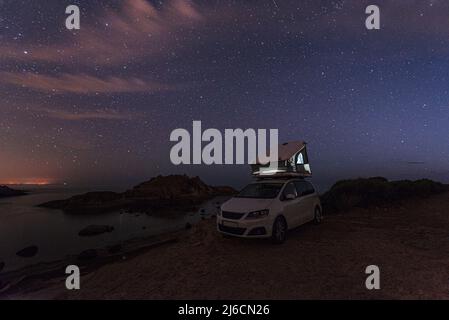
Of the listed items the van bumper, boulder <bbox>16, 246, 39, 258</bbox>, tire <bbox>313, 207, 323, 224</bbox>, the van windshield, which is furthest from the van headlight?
boulder <bbox>16, 246, 39, 258</bbox>

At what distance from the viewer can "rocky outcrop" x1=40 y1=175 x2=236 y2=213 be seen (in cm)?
4950

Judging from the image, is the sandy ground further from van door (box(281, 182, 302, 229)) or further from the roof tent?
the roof tent

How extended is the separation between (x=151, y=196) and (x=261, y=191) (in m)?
61.5

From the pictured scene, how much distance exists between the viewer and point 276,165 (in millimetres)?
9188

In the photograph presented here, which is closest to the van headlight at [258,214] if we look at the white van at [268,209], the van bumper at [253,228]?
the white van at [268,209]

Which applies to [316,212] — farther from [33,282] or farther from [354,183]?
[33,282]

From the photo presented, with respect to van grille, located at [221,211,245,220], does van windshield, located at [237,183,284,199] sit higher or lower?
higher

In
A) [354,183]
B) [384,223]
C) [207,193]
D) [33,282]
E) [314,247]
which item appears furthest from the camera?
[207,193]

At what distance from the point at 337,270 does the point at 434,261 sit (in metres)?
2.40

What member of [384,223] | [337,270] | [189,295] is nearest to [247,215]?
[337,270]

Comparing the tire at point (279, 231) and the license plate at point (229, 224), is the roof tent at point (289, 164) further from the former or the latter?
the license plate at point (229, 224)

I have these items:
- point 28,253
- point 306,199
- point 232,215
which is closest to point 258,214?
point 232,215

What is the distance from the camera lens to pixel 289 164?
9008 mm

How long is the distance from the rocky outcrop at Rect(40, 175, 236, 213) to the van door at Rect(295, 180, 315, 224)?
126 ft
